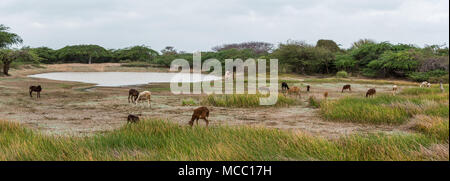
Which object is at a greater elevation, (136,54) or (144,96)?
(136,54)

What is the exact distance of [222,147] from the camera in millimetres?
5008

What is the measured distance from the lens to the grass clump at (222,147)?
15.5 ft

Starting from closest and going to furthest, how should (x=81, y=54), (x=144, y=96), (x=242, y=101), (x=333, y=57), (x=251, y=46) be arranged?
(x=242, y=101) < (x=144, y=96) < (x=333, y=57) < (x=81, y=54) < (x=251, y=46)

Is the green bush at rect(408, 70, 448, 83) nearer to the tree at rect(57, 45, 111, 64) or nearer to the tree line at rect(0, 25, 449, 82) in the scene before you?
the tree line at rect(0, 25, 449, 82)

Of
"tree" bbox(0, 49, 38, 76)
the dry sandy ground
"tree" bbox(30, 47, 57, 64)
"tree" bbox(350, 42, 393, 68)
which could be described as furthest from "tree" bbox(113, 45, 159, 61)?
the dry sandy ground

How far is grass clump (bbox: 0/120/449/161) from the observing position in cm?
472

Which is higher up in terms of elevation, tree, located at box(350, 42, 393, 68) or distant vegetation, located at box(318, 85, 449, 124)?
tree, located at box(350, 42, 393, 68)

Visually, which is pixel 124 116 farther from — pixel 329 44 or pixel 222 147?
pixel 329 44

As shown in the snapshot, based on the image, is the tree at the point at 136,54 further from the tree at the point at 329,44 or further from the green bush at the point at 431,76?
the green bush at the point at 431,76

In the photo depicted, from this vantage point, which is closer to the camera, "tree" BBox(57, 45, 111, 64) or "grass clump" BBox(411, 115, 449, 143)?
"grass clump" BBox(411, 115, 449, 143)

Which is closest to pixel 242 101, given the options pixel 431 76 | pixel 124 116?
pixel 124 116

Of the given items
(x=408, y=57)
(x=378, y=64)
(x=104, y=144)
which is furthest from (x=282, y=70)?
(x=104, y=144)
